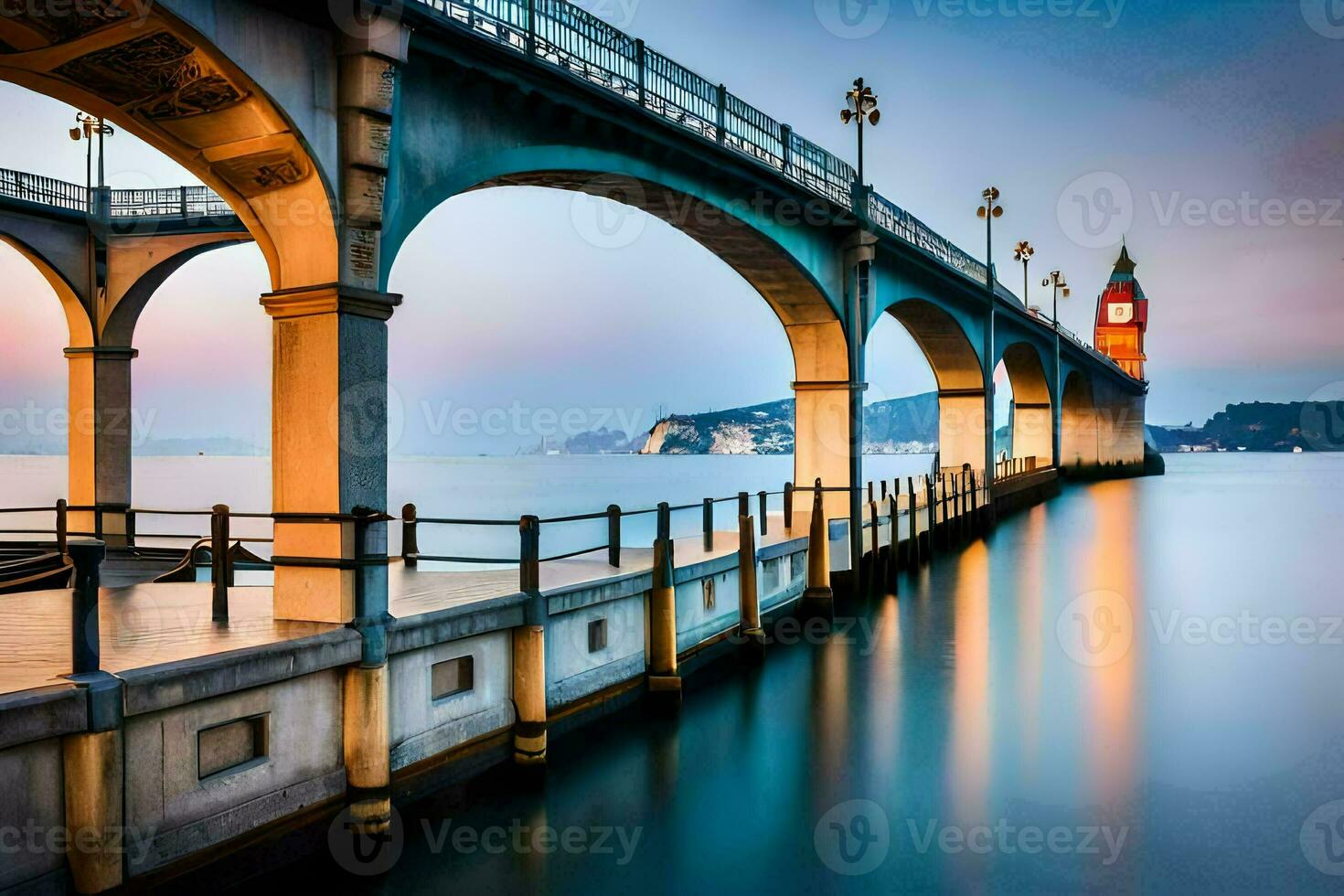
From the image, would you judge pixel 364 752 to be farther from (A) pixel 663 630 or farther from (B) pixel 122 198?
(B) pixel 122 198

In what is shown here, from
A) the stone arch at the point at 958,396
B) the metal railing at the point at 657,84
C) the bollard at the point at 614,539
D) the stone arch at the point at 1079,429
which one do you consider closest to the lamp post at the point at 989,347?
the stone arch at the point at 958,396

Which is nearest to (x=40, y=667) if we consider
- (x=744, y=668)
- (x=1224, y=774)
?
(x=744, y=668)

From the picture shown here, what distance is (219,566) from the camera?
8133 millimetres

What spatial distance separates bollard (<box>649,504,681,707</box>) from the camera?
37.3 feet

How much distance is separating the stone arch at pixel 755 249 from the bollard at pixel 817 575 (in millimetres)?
2464

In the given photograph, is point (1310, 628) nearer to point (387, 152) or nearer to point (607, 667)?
point (607, 667)

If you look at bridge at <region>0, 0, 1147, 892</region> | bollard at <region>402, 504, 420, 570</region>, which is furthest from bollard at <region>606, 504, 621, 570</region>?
bollard at <region>402, 504, 420, 570</region>

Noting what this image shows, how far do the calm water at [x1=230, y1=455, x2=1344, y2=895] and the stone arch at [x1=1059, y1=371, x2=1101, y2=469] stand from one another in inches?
2115

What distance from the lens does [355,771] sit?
7.26 m

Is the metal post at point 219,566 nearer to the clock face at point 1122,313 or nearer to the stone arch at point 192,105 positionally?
the stone arch at point 192,105

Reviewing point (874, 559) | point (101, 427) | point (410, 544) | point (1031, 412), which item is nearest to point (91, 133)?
point (101, 427)

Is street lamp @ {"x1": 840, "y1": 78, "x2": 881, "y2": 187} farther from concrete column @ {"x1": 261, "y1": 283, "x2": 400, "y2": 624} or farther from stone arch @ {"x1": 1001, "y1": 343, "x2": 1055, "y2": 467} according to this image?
stone arch @ {"x1": 1001, "y1": 343, "x2": 1055, "y2": 467}

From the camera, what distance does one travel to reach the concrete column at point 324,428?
7641 mm

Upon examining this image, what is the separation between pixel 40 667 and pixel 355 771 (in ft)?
Result: 7.42
